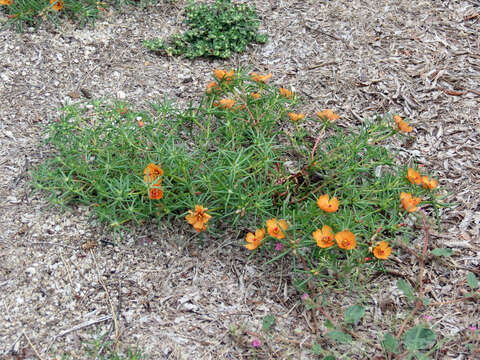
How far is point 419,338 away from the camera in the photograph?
2299mm

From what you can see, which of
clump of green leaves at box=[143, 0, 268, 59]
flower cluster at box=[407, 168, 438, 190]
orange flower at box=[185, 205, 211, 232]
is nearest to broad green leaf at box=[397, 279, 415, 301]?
flower cluster at box=[407, 168, 438, 190]

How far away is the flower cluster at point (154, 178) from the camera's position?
2.56 meters

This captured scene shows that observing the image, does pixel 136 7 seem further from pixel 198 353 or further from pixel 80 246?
pixel 198 353

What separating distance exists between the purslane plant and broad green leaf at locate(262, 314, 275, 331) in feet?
0.78

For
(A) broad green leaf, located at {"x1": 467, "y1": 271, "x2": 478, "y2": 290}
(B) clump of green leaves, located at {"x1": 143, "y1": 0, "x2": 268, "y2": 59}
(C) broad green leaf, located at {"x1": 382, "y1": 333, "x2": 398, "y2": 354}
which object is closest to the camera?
(C) broad green leaf, located at {"x1": 382, "y1": 333, "x2": 398, "y2": 354}

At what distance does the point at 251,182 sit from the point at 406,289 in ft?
3.50

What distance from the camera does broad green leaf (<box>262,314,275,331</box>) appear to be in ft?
7.92

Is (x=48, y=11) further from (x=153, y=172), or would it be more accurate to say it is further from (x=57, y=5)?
(x=153, y=172)

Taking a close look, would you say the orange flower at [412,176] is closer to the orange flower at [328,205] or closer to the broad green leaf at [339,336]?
the orange flower at [328,205]

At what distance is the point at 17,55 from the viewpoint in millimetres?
3730

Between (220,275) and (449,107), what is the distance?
2206mm

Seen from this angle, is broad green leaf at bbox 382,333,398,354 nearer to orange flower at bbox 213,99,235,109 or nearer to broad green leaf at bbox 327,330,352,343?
broad green leaf at bbox 327,330,352,343

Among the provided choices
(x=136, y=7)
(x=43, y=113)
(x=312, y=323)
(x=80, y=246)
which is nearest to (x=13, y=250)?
(x=80, y=246)

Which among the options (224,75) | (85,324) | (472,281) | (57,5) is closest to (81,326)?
(85,324)
